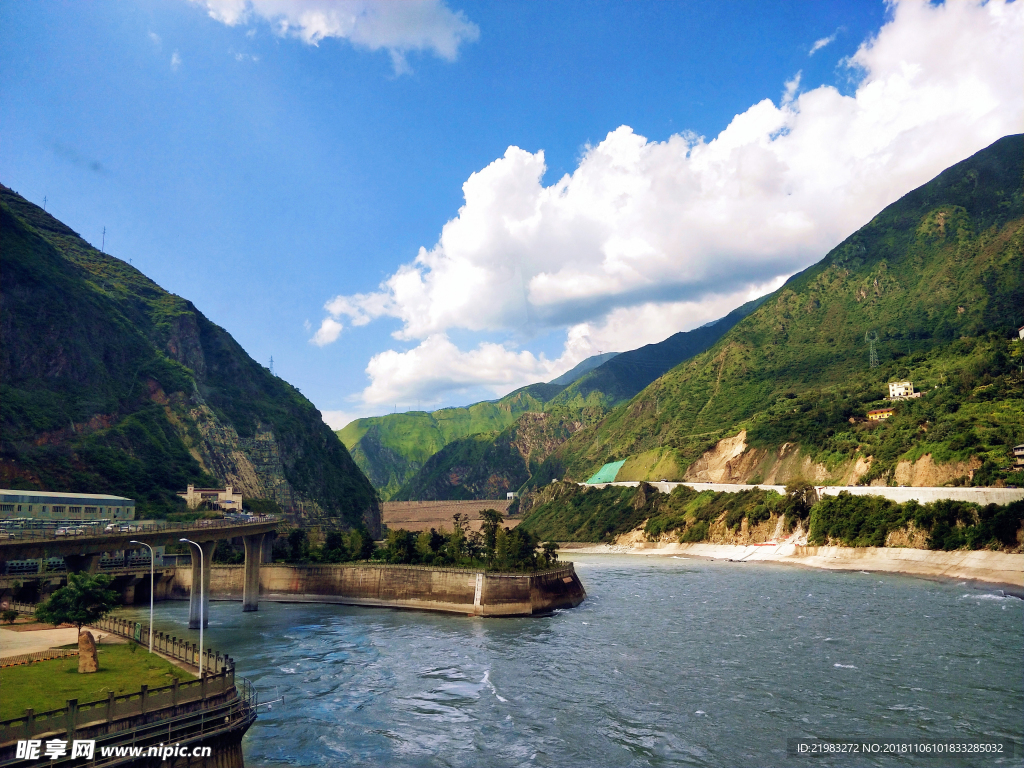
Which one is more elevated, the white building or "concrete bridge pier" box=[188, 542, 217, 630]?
the white building

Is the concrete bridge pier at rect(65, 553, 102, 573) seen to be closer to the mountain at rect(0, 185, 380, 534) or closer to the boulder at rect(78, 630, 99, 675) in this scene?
the boulder at rect(78, 630, 99, 675)

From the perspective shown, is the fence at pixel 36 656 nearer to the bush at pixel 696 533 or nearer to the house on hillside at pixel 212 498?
the house on hillside at pixel 212 498

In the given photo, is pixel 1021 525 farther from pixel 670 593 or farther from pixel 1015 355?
pixel 1015 355

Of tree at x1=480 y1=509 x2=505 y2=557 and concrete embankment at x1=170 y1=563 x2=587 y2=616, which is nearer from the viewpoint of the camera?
concrete embankment at x1=170 y1=563 x2=587 y2=616

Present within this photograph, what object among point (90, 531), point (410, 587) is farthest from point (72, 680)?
point (410, 587)

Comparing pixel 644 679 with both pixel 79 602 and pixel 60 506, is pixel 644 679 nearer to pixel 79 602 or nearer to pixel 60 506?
pixel 79 602

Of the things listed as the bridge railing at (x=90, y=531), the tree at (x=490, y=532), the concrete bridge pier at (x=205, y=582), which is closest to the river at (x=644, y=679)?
the concrete bridge pier at (x=205, y=582)

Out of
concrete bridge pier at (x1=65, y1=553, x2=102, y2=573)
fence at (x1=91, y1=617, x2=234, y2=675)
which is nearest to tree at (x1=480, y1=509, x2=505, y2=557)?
fence at (x1=91, y1=617, x2=234, y2=675)
